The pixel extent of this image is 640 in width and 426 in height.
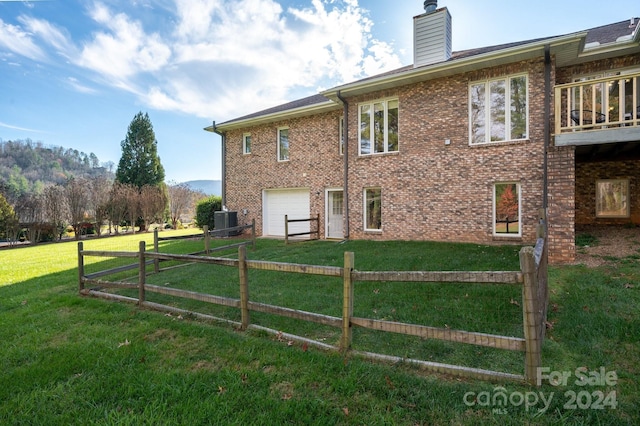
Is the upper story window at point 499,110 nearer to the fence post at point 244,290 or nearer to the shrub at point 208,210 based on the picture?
the fence post at point 244,290

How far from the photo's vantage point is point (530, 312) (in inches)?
99.5

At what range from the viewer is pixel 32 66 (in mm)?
A: 21234

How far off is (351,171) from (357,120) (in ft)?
6.03

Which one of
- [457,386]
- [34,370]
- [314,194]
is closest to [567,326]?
[457,386]

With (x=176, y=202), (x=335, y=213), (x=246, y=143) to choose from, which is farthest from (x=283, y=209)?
(x=176, y=202)

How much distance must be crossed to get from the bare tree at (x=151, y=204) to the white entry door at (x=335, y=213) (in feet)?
56.6

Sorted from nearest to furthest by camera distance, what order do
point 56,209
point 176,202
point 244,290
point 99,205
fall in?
point 244,290 < point 56,209 < point 99,205 < point 176,202

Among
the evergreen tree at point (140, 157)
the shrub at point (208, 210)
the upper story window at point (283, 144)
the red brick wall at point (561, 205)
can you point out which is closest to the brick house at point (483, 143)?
the red brick wall at point (561, 205)

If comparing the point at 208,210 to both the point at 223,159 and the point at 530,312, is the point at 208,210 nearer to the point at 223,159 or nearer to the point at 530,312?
the point at 223,159

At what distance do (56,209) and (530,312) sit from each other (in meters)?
23.6

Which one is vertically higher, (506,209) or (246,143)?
(246,143)

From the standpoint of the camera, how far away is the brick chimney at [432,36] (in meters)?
11.0

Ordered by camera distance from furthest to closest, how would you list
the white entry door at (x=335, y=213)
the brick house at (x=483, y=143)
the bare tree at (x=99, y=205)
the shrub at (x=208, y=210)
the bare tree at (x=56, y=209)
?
1. the bare tree at (x=99, y=205)
2. the bare tree at (x=56, y=209)
3. the shrub at (x=208, y=210)
4. the white entry door at (x=335, y=213)
5. the brick house at (x=483, y=143)

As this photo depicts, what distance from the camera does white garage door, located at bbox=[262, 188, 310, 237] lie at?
13867mm
